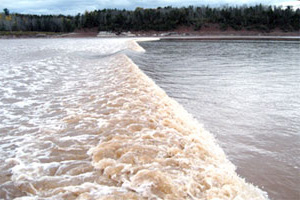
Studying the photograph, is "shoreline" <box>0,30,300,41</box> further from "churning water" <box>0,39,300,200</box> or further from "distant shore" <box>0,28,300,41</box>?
"churning water" <box>0,39,300,200</box>

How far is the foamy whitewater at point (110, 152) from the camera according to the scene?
11.1 feet

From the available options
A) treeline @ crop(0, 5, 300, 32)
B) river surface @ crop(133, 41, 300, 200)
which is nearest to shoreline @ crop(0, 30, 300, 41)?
treeline @ crop(0, 5, 300, 32)

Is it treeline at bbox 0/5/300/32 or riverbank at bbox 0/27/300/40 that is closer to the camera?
riverbank at bbox 0/27/300/40

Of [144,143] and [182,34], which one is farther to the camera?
[182,34]

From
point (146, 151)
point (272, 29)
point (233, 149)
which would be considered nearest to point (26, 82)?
point (146, 151)

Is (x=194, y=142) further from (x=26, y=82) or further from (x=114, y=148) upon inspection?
(x=26, y=82)

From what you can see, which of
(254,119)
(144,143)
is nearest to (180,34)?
(254,119)

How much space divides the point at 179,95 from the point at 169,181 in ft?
17.6

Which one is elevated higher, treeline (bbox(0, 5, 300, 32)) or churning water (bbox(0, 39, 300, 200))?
treeline (bbox(0, 5, 300, 32))

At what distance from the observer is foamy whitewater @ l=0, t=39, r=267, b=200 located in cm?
338

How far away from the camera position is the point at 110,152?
14.3ft

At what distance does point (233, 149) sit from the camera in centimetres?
475

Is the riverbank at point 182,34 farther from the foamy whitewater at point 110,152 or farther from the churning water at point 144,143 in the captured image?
the foamy whitewater at point 110,152

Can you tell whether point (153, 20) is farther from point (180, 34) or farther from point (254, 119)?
point (254, 119)
